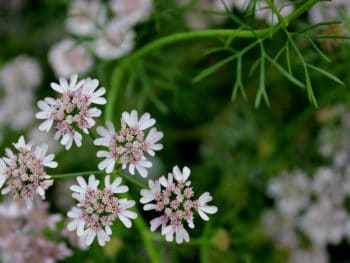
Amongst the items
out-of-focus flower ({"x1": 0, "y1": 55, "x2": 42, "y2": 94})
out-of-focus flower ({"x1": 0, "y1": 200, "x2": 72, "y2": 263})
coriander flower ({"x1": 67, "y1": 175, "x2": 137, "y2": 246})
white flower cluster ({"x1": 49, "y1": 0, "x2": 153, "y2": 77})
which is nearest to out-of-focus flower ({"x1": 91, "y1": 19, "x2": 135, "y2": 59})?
white flower cluster ({"x1": 49, "y1": 0, "x2": 153, "y2": 77})

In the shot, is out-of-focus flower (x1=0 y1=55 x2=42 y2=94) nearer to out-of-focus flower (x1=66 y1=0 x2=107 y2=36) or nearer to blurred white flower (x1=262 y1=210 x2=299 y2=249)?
out-of-focus flower (x1=66 y1=0 x2=107 y2=36)

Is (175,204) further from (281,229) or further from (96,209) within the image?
(281,229)

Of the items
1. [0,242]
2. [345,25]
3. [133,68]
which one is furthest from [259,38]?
[0,242]

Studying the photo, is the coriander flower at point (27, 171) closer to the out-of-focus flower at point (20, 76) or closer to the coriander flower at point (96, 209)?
the coriander flower at point (96, 209)

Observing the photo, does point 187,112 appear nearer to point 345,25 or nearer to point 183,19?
point 183,19

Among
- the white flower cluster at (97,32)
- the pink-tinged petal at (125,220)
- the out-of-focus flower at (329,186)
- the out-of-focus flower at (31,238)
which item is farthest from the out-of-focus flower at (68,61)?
the pink-tinged petal at (125,220)
